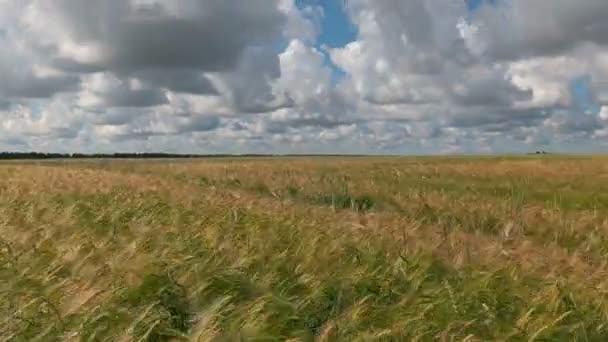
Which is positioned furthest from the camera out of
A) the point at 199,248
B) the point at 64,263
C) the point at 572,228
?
the point at 572,228

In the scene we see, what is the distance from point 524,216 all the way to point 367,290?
7207mm

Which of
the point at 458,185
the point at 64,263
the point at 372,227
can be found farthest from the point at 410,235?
the point at 458,185

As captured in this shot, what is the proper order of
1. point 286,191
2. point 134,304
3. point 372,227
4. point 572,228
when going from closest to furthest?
point 134,304
point 372,227
point 572,228
point 286,191

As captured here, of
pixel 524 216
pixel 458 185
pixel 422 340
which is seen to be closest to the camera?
pixel 422 340

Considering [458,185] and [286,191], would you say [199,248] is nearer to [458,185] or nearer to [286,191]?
[286,191]

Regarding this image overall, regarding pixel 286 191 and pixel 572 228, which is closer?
pixel 572 228

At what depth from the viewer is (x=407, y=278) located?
4559mm

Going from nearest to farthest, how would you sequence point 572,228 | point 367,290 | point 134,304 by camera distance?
point 134,304 < point 367,290 < point 572,228

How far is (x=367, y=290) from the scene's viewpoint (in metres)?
4.31

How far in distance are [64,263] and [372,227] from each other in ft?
11.1

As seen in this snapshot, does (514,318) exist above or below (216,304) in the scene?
below

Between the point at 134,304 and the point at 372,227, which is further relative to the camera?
the point at 372,227

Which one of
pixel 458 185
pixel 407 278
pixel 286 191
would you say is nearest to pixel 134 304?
pixel 407 278

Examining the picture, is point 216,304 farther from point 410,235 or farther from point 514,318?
point 410,235
